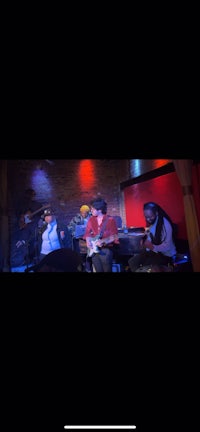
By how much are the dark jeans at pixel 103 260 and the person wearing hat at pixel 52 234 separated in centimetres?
31

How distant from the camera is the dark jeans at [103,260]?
299 cm

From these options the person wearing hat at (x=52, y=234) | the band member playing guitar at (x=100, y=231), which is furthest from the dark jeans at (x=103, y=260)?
the person wearing hat at (x=52, y=234)

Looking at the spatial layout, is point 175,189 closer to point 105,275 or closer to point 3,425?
point 105,275

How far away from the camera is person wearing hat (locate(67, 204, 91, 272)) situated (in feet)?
9.97

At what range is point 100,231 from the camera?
3.11 meters

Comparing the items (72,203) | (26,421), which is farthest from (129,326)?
(72,203)

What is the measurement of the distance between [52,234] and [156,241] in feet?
3.44

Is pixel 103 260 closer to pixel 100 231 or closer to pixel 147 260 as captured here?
pixel 100 231

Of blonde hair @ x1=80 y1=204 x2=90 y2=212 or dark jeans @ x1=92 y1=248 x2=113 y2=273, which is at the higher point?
blonde hair @ x1=80 y1=204 x2=90 y2=212

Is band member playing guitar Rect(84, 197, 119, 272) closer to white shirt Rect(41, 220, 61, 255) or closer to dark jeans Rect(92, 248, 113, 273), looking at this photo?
dark jeans Rect(92, 248, 113, 273)

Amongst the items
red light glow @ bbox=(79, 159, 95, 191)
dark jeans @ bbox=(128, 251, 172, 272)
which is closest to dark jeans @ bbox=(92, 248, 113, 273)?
dark jeans @ bbox=(128, 251, 172, 272)

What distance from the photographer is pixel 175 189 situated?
10.2 feet

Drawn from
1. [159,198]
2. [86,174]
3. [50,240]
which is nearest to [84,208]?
[86,174]

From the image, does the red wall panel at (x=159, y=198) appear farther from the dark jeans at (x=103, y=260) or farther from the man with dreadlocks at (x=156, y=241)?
the dark jeans at (x=103, y=260)
